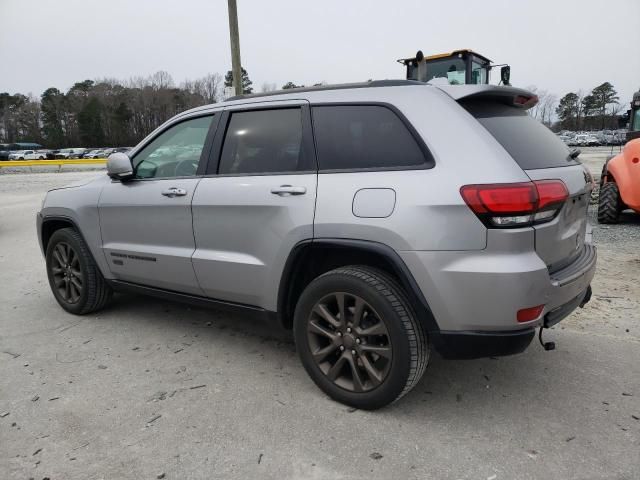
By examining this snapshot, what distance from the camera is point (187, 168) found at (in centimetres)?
364

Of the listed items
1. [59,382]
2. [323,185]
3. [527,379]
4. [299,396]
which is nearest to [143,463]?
[299,396]

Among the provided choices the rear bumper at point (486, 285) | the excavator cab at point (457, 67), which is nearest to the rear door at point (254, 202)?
the rear bumper at point (486, 285)

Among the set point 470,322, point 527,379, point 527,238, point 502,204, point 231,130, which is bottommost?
point 527,379

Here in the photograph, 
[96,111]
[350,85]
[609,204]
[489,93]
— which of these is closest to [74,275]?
[350,85]

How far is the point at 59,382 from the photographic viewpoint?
3229 millimetres

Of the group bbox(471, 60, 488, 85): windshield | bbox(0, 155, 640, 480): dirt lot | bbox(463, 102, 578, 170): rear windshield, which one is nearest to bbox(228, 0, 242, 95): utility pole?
bbox(471, 60, 488, 85): windshield

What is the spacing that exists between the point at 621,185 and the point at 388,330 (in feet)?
22.1

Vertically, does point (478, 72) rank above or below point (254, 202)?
above

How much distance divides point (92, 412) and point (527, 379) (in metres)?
2.63

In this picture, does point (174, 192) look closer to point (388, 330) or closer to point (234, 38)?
point (388, 330)

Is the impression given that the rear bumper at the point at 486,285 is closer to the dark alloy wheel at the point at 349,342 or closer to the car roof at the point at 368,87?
the dark alloy wheel at the point at 349,342

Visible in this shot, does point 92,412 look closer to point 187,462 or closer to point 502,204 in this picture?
point 187,462

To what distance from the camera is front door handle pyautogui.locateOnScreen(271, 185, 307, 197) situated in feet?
9.50

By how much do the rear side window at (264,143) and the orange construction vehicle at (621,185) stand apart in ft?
20.9
